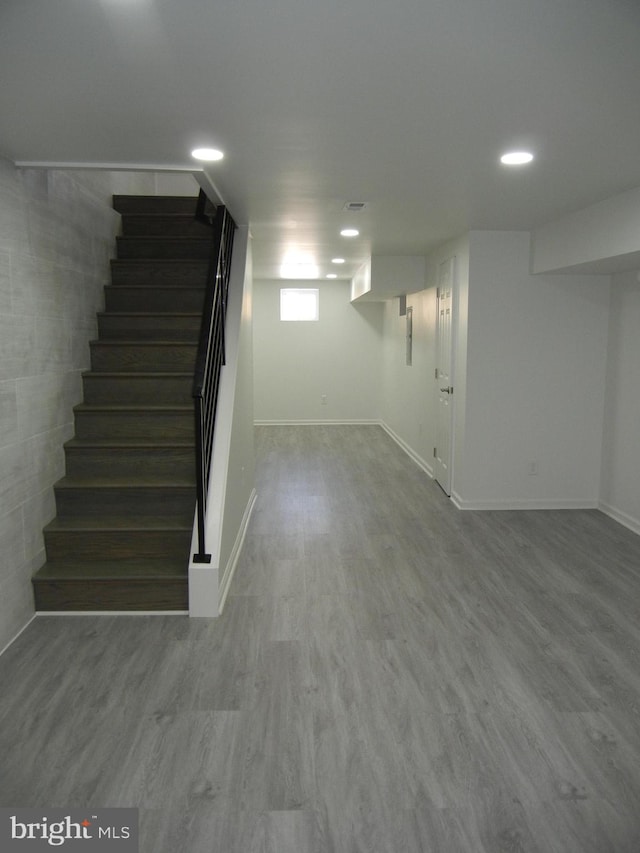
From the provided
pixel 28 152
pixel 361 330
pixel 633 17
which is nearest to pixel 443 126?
pixel 633 17

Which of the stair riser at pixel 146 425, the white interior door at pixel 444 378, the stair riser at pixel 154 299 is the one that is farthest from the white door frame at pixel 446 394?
the stair riser at pixel 146 425

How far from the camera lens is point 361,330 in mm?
10555

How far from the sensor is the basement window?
34.4ft

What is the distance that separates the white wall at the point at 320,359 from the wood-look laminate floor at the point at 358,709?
6.27 meters

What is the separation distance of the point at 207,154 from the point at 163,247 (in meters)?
2.30

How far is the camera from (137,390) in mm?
4379

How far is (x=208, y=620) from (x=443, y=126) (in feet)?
8.83

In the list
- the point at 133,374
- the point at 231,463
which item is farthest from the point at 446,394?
the point at 133,374

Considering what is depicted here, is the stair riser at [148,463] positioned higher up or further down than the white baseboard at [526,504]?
higher up

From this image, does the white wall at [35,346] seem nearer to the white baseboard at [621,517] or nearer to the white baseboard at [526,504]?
the white baseboard at [526,504]

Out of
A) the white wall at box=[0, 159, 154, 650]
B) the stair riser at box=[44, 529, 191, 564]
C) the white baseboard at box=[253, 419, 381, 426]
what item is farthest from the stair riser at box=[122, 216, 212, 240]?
the white baseboard at box=[253, 419, 381, 426]

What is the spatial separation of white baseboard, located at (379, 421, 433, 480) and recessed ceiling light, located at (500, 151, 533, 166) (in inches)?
164

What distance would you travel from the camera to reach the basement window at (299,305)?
34.4ft

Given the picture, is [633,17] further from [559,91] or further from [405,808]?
[405,808]
